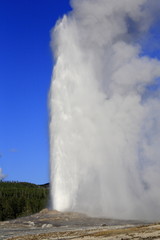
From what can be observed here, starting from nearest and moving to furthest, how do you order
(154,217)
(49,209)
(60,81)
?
(154,217), (49,209), (60,81)

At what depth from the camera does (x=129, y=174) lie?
5372 centimetres

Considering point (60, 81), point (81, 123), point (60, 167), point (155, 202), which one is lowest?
point (155, 202)

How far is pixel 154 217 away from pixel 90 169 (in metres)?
9.94

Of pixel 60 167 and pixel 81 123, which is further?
pixel 81 123

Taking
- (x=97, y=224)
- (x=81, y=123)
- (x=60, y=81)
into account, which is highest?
(x=60, y=81)

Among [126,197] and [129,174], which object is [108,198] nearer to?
[126,197]

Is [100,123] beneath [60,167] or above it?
above

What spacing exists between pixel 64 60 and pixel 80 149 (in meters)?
12.1

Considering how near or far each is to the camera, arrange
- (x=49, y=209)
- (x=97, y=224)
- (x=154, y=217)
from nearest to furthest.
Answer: (x=97, y=224), (x=154, y=217), (x=49, y=209)

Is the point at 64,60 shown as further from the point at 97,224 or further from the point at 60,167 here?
the point at 97,224

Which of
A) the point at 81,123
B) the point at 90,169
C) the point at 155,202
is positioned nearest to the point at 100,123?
the point at 81,123

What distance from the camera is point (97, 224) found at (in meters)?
36.0

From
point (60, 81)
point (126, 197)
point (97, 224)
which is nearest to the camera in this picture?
point (97, 224)

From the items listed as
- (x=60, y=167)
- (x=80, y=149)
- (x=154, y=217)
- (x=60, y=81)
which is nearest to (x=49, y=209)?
(x=60, y=167)
